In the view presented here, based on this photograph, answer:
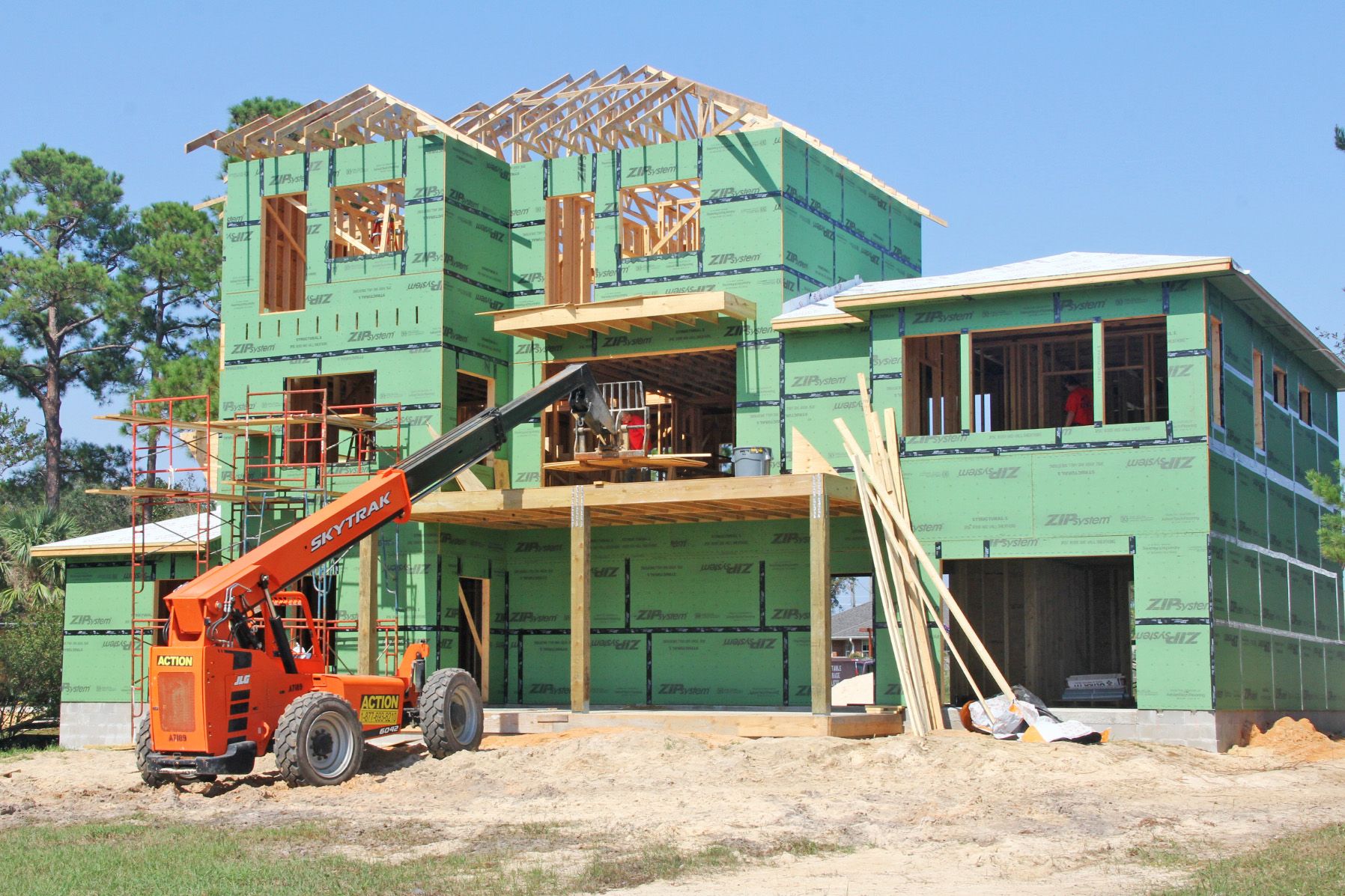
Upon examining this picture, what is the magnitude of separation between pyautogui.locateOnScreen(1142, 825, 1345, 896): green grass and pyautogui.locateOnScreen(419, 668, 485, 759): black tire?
920cm

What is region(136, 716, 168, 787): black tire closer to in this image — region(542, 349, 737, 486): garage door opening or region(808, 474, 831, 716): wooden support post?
region(808, 474, 831, 716): wooden support post

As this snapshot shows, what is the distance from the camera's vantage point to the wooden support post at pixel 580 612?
73.7 feet

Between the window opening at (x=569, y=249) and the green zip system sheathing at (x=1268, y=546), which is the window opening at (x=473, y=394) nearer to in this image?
the window opening at (x=569, y=249)

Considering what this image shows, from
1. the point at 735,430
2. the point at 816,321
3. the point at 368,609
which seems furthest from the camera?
the point at 735,430

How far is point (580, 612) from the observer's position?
22.6 m

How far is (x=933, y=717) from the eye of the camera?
2177cm

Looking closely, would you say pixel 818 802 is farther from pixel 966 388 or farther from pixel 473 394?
pixel 473 394

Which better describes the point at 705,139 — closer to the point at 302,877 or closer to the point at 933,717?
the point at 933,717

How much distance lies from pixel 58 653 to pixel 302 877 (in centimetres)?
2148

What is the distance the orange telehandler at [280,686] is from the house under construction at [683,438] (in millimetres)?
3859

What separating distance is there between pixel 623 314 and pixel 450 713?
8.47m

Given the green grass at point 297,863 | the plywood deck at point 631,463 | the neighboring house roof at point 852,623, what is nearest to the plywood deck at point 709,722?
the plywood deck at point 631,463

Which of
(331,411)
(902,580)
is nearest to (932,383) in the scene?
(902,580)

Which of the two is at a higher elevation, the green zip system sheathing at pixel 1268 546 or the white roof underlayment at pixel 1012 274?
the white roof underlayment at pixel 1012 274
